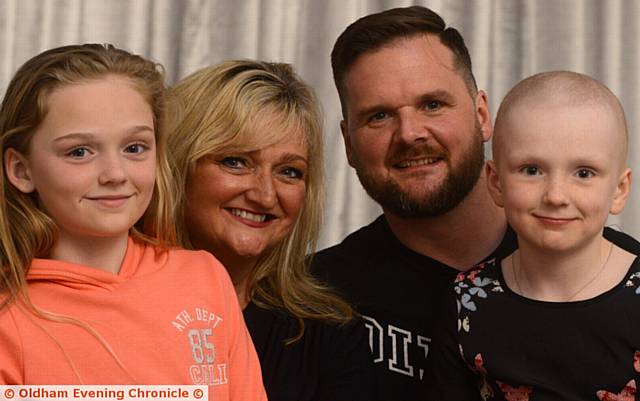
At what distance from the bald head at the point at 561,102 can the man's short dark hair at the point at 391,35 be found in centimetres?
63

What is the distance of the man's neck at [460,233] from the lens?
2156 millimetres

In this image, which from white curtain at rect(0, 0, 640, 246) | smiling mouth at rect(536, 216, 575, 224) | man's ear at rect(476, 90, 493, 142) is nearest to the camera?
smiling mouth at rect(536, 216, 575, 224)

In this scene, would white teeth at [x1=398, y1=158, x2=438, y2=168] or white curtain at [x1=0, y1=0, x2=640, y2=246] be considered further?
white curtain at [x1=0, y1=0, x2=640, y2=246]

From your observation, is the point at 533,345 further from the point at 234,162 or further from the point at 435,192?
the point at 234,162

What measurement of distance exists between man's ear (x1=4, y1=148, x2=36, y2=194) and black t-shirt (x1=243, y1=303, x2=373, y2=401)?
576mm

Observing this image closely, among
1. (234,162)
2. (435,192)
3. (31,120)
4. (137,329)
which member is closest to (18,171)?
(31,120)

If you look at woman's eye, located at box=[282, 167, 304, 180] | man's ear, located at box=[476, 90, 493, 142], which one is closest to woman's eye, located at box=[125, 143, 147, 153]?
woman's eye, located at box=[282, 167, 304, 180]

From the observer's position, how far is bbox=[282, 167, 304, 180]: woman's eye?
1.99m

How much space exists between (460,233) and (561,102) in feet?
2.13

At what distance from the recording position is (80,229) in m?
1.55

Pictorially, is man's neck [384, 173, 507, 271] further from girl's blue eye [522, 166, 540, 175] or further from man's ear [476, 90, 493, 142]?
girl's blue eye [522, 166, 540, 175]

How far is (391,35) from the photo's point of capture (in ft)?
7.34

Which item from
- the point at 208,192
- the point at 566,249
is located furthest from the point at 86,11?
the point at 566,249

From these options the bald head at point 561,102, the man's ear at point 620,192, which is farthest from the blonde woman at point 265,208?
the man's ear at point 620,192
